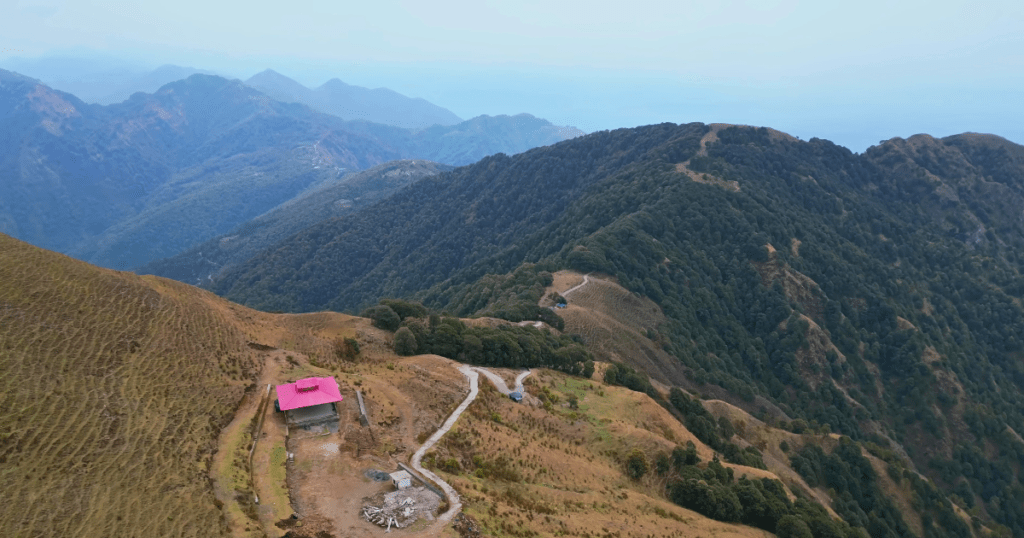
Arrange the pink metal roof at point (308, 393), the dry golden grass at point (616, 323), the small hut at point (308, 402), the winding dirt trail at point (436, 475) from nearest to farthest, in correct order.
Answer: the winding dirt trail at point (436, 475), the small hut at point (308, 402), the pink metal roof at point (308, 393), the dry golden grass at point (616, 323)

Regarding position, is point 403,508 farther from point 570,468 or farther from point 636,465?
point 636,465

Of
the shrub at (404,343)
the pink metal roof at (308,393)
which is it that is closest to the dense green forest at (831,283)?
the shrub at (404,343)

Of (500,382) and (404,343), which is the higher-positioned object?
(404,343)

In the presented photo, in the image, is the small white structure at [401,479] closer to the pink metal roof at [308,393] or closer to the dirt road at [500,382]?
the pink metal roof at [308,393]

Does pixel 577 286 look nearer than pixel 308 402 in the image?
No

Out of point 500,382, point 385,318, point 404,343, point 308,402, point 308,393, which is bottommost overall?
point 500,382

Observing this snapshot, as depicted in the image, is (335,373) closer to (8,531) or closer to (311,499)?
(311,499)

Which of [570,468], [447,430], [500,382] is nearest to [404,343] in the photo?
[500,382]
